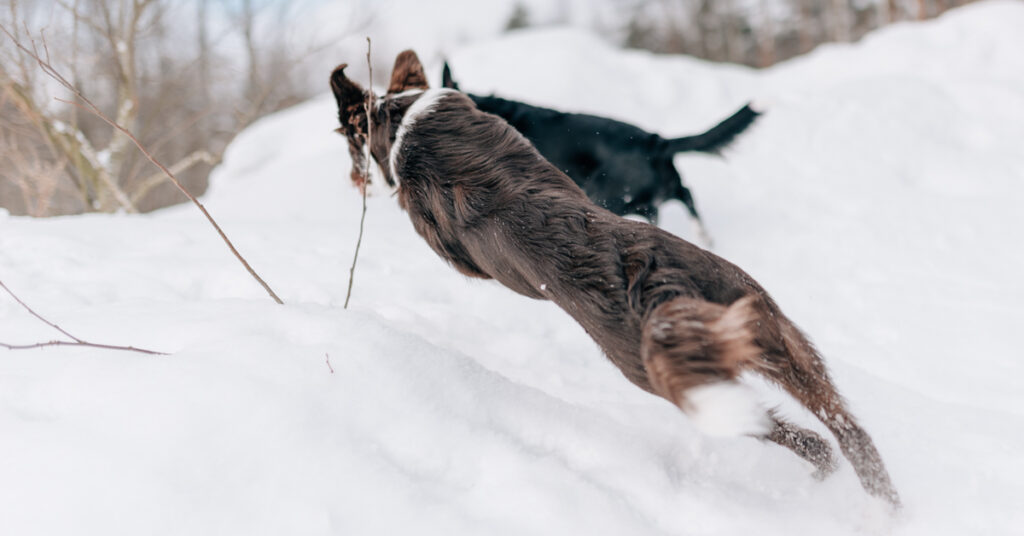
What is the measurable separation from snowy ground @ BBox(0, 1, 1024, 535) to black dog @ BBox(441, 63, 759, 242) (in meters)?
0.50

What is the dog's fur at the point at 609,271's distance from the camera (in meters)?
1.58

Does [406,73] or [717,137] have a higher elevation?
[406,73]

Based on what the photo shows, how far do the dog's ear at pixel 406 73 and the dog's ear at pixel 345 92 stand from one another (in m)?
0.18

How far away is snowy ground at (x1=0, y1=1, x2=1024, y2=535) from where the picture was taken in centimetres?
163

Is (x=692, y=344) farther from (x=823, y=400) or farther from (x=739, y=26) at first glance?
(x=739, y=26)

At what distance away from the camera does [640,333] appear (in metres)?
1.79

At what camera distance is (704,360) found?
1.54 m

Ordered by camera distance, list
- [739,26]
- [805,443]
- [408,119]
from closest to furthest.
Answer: [805,443]
[408,119]
[739,26]

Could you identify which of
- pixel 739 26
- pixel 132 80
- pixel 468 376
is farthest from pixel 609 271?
pixel 739 26

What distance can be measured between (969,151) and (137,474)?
705cm

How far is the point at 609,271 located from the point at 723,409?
0.58 meters

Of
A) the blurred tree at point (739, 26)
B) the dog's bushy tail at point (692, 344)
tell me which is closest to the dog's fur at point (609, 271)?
the dog's bushy tail at point (692, 344)

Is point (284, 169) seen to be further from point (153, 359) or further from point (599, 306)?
point (599, 306)

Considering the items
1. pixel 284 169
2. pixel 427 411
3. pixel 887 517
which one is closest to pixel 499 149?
pixel 427 411
